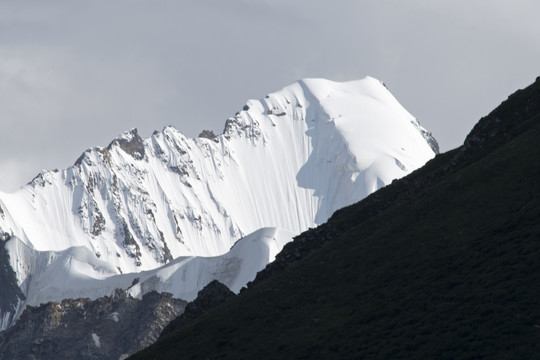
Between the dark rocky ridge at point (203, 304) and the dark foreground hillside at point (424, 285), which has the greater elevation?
the dark rocky ridge at point (203, 304)

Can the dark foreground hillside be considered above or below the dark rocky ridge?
below

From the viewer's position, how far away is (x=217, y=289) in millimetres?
83562

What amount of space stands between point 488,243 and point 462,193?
37.7ft

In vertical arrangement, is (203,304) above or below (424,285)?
above

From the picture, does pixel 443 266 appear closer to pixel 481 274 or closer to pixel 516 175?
pixel 481 274

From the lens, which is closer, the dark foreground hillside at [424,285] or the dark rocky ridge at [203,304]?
the dark foreground hillside at [424,285]

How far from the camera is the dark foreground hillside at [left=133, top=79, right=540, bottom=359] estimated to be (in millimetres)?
49594

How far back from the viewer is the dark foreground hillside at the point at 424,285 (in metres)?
49.6

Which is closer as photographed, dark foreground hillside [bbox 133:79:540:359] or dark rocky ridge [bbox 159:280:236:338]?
dark foreground hillside [bbox 133:79:540:359]

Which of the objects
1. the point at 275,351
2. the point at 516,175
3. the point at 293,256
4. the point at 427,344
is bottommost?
the point at 427,344

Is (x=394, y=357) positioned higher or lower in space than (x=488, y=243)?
lower

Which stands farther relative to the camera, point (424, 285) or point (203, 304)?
point (203, 304)

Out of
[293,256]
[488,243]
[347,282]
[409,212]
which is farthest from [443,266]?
[293,256]

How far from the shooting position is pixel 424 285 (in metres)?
56.8
